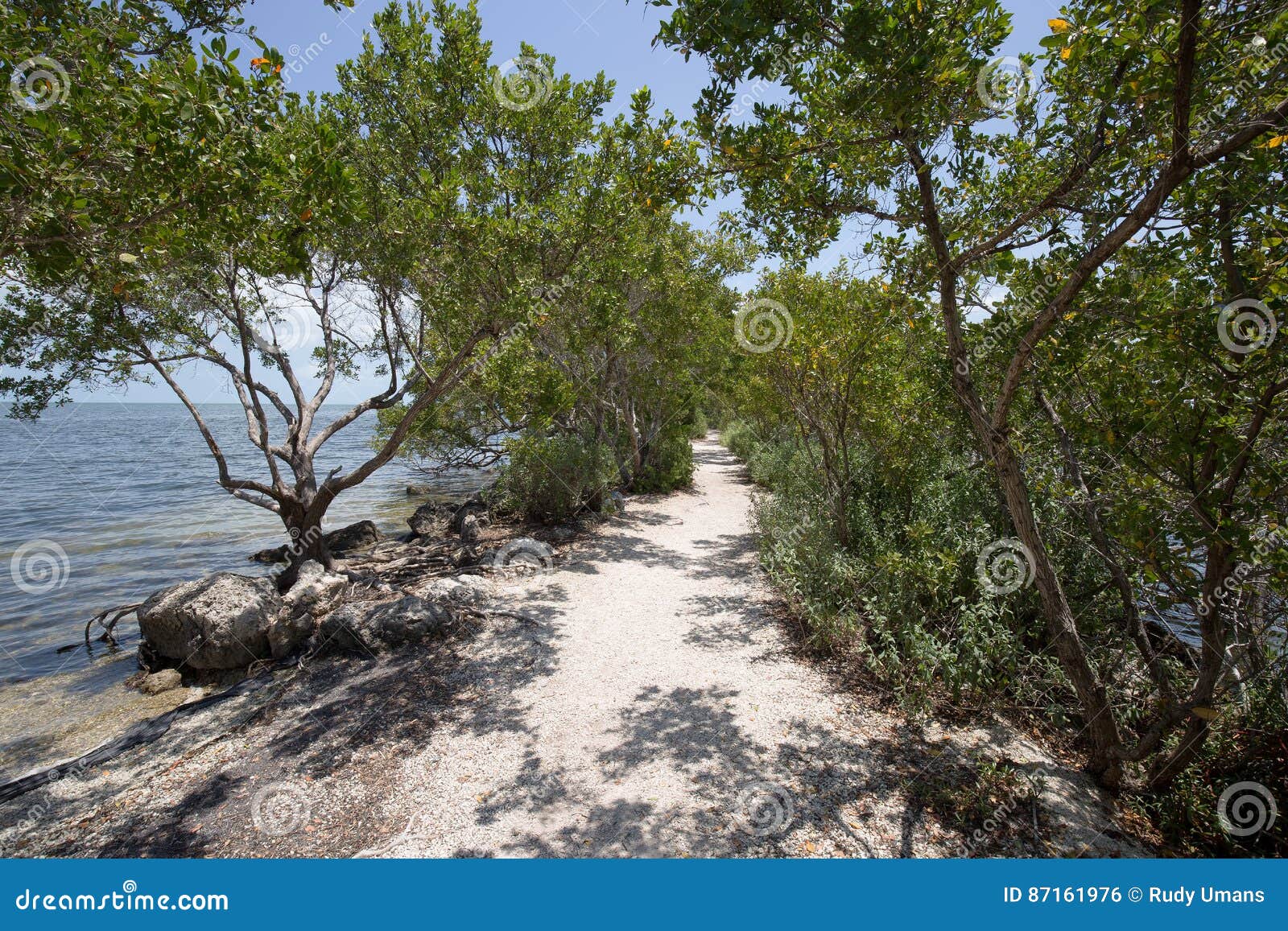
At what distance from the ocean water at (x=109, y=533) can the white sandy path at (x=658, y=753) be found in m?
6.57

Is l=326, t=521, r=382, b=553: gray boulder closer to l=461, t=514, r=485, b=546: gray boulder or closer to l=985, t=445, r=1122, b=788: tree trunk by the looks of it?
l=461, t=514, r=485, b=546: gray boulder

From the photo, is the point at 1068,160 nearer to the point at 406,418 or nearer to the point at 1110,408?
the point at 1110,408

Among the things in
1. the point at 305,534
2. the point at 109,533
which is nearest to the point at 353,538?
the point at 305,534

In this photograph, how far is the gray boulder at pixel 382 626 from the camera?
22.1 ft

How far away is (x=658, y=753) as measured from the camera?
4.57 metres

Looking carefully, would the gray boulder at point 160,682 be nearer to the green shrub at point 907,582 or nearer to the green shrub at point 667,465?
the green shrub at point 907,582

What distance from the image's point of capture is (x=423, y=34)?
7531 millimetres

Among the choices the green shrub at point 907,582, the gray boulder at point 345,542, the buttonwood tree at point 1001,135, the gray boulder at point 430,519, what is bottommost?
the gray boulder at point 345,542

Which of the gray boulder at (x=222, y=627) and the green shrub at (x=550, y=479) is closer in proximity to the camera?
the gray boulder at (x=222, y=627)

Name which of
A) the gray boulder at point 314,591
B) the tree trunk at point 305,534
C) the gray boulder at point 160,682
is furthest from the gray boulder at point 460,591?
the gray boulder at point 160,682

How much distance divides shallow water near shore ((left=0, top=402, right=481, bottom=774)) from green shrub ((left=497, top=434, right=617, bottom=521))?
6060 millimetres

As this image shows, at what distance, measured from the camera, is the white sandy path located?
3.63 m

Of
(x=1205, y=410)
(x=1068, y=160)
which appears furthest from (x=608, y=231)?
(x=1205, y=410)

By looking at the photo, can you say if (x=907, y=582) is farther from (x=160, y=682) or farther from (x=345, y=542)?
(x=345, y=542)
